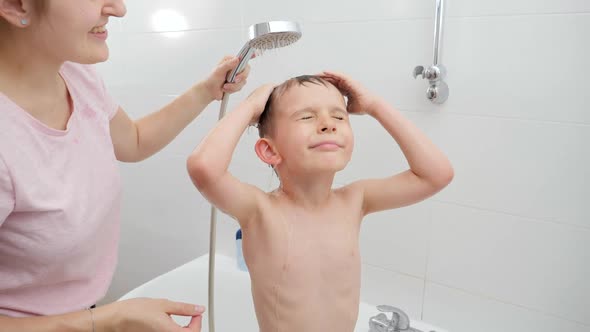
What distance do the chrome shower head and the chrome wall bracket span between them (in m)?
0.51

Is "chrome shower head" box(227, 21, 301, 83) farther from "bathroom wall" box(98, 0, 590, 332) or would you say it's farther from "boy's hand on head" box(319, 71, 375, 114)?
"bathroom wall" box(98, 0, 590, 332)

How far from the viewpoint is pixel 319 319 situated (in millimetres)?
810

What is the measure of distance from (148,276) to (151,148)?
1.24 meters

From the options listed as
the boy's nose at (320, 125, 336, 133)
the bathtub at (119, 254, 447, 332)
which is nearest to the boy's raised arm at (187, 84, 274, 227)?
the boy's nose at (320, 125, 336, 133)

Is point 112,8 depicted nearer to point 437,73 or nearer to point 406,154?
point 406,154

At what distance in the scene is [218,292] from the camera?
1.69 metres

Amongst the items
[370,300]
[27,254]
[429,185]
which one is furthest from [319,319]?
[370,300]

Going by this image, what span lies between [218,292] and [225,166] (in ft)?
3.47

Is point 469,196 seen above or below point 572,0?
below

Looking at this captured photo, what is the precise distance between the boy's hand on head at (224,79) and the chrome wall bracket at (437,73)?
483mm

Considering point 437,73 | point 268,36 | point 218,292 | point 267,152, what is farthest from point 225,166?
point 218,292

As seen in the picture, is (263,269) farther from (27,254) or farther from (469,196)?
(469,196)

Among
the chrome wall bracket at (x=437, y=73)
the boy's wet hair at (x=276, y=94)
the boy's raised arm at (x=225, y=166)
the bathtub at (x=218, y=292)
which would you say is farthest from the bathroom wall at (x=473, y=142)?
the boy's raised arm at (x=225, y=166)

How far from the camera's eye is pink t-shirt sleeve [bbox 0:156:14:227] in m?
0.67
